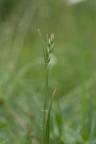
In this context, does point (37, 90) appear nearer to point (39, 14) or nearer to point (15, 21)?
point (15, 21)

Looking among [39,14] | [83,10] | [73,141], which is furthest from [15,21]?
[73,141]

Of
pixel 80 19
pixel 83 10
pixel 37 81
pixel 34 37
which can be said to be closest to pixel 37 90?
pixel 37 81

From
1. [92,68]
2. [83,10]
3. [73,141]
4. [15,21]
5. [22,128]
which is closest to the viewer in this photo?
[73,141]

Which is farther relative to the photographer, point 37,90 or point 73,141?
point 37,90

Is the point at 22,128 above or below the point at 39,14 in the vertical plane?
above

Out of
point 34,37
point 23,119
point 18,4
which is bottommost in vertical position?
point 34,37

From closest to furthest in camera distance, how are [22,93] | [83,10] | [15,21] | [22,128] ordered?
[22,128]
[22,93]
[15,21]
[83,10]
